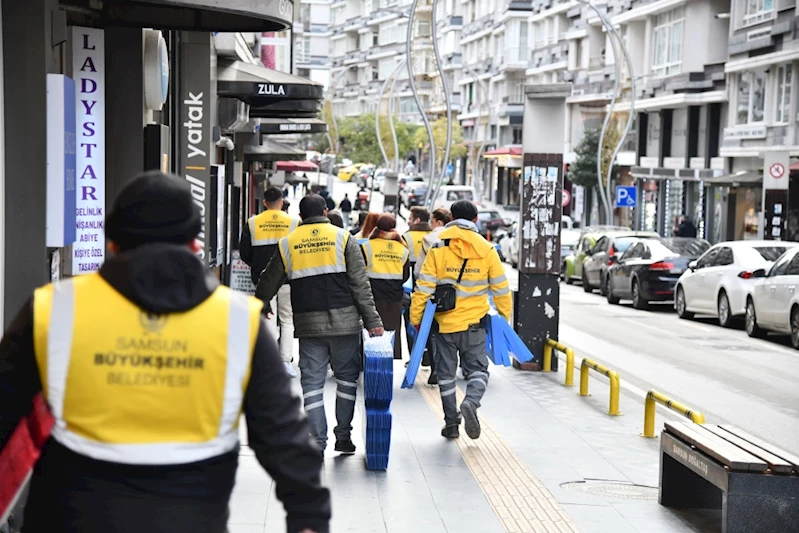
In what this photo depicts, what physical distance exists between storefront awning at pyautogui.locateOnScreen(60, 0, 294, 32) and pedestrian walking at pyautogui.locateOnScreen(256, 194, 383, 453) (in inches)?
56.8

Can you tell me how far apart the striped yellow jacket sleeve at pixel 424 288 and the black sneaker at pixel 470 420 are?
2.66 feet

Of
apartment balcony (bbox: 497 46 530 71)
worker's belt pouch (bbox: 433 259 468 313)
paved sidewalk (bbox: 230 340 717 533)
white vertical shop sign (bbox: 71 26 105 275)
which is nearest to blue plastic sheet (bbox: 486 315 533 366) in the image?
paved sidewalk (bbox: 230 340 717 533)

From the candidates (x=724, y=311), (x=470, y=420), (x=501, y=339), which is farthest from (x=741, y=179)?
(x=470, y=420)

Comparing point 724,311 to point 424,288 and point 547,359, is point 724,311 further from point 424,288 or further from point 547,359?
point 424,288

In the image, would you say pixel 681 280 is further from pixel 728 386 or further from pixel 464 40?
pixel 464 40

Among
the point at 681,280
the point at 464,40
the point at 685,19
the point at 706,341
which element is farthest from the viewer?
the point at 464,40

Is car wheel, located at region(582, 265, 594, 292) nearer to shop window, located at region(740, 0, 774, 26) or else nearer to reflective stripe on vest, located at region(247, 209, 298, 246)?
shop window, located at region(740, 0, 774, 26)

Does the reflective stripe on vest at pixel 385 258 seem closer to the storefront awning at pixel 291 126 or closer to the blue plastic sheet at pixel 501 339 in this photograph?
the blue plastic sheet at pixel 501 339

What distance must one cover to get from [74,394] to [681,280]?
23093 millimetres

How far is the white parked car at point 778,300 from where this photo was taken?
19688 millimetres

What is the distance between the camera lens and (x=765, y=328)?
69.8 ft

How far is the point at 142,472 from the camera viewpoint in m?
3.20

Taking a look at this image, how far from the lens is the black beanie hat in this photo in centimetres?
328

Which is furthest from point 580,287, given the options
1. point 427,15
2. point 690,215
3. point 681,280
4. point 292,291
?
point 427,15
